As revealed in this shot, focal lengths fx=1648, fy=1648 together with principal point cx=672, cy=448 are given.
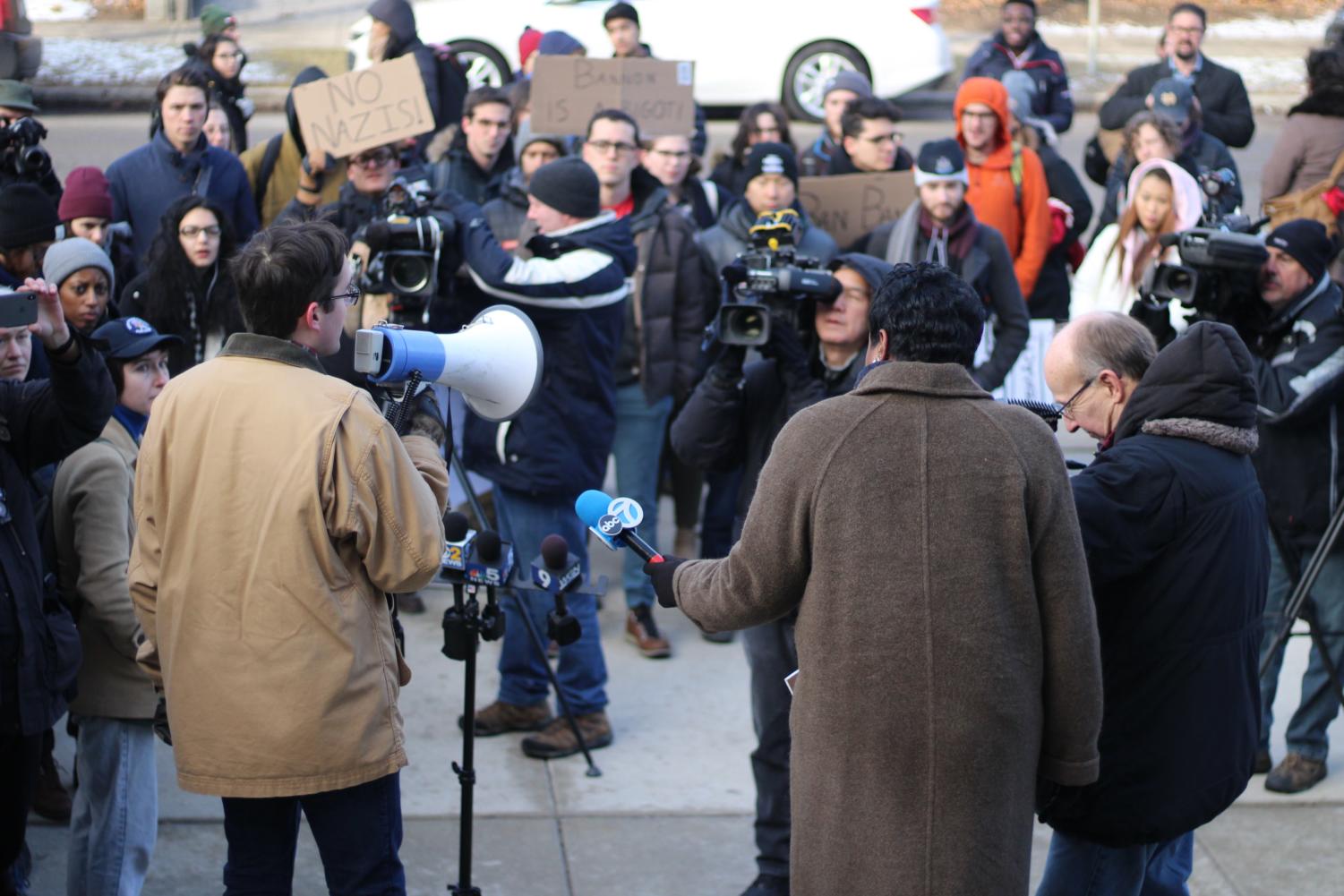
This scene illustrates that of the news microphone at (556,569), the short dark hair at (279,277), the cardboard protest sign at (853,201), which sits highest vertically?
the short dark hair at (279,277)

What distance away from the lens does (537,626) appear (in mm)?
5703

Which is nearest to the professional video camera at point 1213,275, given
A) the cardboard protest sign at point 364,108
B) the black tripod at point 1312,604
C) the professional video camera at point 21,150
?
the black tripod at point 1312,604

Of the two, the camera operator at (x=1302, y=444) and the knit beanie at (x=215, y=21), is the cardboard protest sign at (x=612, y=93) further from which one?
the camera operator at (x=1302, y=444)

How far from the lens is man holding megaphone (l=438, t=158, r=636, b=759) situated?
528 cm

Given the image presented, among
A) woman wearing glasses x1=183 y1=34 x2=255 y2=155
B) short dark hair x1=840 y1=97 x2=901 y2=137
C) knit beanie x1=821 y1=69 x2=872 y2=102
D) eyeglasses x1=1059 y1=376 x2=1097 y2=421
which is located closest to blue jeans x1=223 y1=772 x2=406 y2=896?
eyeglasses x1=1059 y1=376 x2=1097 y2=421

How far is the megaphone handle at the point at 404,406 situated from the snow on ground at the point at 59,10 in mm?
15864

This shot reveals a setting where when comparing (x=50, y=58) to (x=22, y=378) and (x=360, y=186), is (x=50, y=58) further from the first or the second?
(x=22, y=378)

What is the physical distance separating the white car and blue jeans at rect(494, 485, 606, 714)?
876 cm

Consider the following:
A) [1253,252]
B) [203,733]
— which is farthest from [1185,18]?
[203,733]

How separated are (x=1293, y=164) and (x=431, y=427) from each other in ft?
19.5

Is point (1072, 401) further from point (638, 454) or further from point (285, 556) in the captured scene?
point (638, 454)

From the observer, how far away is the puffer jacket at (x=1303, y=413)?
497 cm

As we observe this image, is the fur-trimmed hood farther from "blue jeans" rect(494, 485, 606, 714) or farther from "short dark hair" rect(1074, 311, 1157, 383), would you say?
"blue jeans" rect(494, 485, 606, 714)

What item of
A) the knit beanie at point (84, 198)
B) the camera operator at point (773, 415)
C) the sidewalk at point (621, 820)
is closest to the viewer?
the camera operator at point (773, 415)
